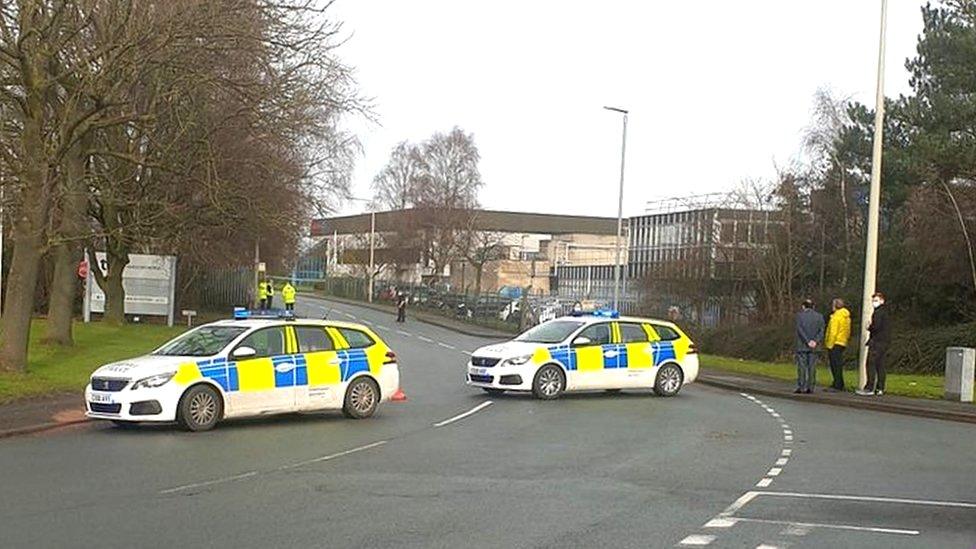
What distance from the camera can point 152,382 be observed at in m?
14.4

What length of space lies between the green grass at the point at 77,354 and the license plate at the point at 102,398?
3170 mm

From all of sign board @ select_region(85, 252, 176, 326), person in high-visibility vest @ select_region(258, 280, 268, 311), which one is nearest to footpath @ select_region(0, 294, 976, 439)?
sign board @ select_region(85, 252, 176, 326)

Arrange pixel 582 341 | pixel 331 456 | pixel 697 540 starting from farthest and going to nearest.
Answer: pixel 582 341 < pixel 331 456 < pixel 697 540

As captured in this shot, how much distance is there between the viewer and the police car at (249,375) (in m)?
14.4

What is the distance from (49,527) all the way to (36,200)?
12.3m

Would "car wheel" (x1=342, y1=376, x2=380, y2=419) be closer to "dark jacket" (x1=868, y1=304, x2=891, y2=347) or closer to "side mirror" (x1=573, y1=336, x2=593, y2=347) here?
"side mirror" (x1=573, y1=336, x2=593, y2=347)

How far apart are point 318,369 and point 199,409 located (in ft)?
6.82

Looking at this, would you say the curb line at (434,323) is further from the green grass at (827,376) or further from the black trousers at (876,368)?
the black trousers at (876,368)

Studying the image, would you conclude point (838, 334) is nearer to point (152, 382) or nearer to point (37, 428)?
point (152, 382)

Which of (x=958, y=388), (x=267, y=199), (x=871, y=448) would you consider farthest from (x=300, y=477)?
(x=267, y=199)

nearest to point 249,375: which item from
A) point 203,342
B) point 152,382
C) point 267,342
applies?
point 267,342

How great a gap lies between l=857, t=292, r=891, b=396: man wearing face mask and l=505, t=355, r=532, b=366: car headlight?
7025 millimetres

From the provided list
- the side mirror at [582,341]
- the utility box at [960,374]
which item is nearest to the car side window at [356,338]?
the side mirror at [582,341]

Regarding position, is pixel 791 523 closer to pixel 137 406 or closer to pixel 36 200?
pixel 137 406
